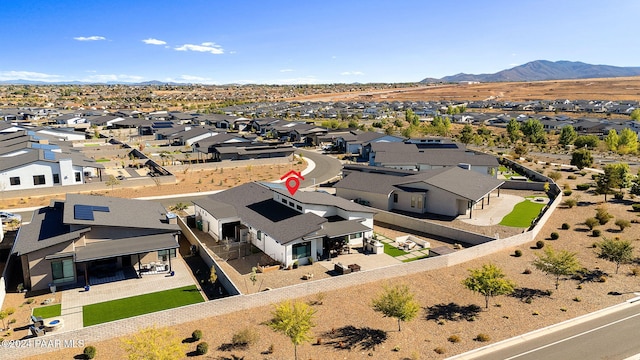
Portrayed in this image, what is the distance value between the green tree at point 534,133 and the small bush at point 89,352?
404ft

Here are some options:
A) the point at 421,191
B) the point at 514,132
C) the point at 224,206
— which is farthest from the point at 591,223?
the point at 514,132

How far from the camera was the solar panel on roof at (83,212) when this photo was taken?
1384 inches

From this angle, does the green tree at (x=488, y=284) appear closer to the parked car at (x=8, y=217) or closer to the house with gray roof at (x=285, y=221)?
the house with gray roof at (x=285, y=221)

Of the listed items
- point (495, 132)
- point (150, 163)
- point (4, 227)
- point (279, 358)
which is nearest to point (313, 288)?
point (279, 358)

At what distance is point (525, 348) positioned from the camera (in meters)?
25.5

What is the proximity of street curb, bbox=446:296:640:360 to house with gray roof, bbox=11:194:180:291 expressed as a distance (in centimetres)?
2407

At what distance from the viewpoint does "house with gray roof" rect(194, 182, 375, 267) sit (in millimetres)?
38250

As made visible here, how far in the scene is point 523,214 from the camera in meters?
54.2

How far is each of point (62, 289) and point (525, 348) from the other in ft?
109

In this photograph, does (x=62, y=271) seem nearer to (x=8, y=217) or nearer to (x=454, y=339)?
(x=8, y=217)

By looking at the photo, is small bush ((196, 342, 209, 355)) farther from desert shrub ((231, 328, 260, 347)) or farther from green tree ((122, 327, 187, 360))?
desert shrub ((231, 328, 260, 347))

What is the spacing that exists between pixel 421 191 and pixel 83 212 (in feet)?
125

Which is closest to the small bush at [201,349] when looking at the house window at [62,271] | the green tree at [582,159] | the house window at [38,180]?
the house window at [62,271]

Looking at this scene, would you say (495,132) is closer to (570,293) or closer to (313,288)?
(570,293)
